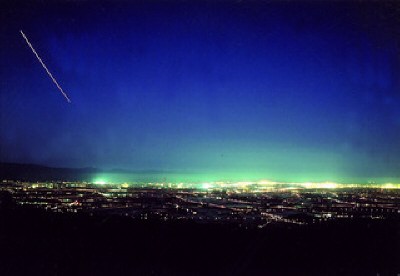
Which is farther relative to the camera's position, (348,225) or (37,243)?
(348,225)

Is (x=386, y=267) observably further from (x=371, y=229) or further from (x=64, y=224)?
(x=64, y=224)

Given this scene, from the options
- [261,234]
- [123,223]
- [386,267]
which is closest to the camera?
[386,267]

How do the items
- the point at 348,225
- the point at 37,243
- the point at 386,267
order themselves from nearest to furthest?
the point at 386,267 → the point at 37,243 → the point at 348,225

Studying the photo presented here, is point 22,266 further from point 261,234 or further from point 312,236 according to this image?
point 312,236

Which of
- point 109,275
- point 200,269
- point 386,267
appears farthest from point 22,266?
point 386,267
